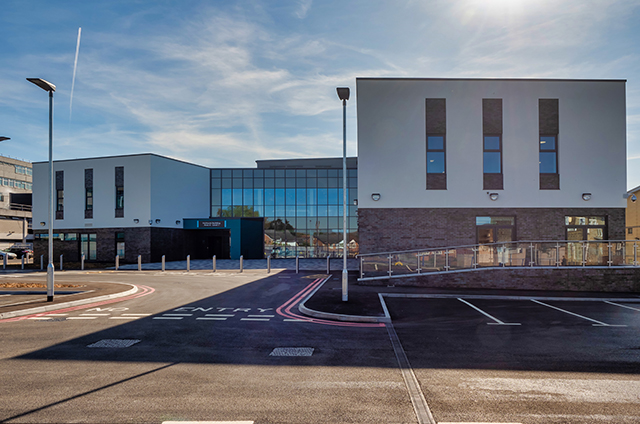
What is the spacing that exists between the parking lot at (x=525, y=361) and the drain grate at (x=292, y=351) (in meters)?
2.08

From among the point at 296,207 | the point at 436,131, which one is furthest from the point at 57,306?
the point at 296,207

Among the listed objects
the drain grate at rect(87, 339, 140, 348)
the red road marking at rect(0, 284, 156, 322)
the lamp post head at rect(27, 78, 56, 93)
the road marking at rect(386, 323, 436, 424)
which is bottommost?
the red road marking at rect(0, 284, 156, 322)

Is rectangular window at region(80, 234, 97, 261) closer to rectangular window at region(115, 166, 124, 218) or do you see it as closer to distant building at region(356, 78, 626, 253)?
rectangular window at region(115, 166, 124, 218)

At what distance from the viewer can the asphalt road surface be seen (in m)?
5.00

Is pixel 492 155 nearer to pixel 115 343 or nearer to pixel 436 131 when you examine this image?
pixel 436 131

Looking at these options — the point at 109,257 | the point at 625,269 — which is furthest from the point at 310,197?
the point at 625,269

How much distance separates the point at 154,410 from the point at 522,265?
1731cm

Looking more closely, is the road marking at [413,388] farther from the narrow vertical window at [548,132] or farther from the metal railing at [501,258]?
the narrow vertical window at [548,132]

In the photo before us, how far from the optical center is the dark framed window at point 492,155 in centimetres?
1948

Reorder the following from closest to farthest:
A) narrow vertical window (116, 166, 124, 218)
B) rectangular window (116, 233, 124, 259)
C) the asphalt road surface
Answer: the asphalt road surface, rectangular window (116, 233, 124, 259), narrow vertical window (116, 166, 124, 218)

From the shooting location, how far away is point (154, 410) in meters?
5.00

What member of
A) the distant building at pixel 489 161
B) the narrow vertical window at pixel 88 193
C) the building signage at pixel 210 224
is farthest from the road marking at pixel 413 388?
the narrow vertical window at pixel 88 193

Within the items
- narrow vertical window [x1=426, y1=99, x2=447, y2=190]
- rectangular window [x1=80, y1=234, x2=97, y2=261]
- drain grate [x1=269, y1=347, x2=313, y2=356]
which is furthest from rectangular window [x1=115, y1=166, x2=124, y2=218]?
drain grate [x1=269, y1=347, x2=313, y2=356]

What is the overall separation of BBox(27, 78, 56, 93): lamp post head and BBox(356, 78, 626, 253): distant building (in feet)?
44.4
